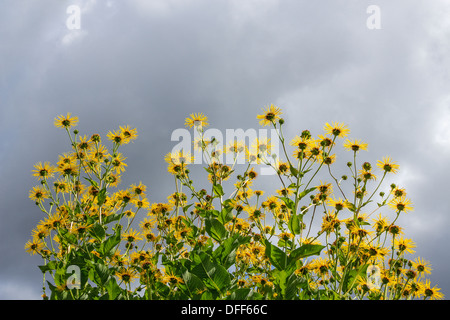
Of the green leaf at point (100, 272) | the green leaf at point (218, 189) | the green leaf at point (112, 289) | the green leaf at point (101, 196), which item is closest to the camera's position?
the green leaf at point (112, 289)

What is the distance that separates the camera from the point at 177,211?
6.52m

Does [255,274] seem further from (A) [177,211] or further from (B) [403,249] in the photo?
(B) [403,249]

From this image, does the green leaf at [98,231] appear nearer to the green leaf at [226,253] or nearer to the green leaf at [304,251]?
the green leaf at [226,253]

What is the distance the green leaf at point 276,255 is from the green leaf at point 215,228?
3.23ft

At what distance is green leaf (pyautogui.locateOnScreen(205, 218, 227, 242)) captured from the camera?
4.79 metres

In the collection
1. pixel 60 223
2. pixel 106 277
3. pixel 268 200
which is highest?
pixel 268 200

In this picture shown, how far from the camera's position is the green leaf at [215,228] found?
479 cm

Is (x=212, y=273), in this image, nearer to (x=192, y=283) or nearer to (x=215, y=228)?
(x=192, y=283)

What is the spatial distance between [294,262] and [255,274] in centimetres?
258

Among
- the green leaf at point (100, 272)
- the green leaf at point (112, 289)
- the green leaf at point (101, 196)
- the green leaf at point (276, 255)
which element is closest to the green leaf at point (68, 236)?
the green leaf at point (101, 196)

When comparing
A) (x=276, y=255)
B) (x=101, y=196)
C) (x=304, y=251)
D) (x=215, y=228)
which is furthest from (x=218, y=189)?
Result: (x=304, y=251)
